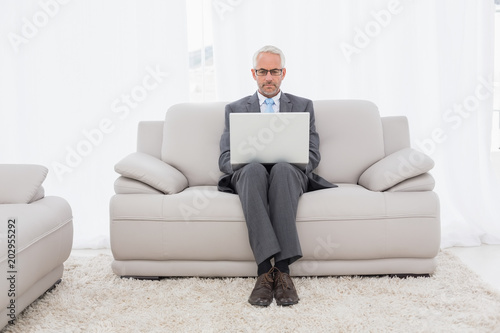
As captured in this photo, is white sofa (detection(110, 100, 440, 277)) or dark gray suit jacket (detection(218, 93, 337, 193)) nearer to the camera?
white sofa (detection(110, 100, 440, 277))

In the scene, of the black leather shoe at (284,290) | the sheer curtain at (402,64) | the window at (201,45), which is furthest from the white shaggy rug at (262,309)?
the window at (201,45)

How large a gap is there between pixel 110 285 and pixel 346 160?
4.99ft

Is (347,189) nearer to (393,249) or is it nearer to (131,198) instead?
(393,249)

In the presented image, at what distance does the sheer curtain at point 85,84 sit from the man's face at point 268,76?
0.95 meters

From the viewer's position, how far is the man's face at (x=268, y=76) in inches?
108

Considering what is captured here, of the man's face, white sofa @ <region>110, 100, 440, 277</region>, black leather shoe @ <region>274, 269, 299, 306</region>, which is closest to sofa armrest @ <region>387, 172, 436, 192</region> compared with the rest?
white sofa @ <region>110, 100, 440, 277</region>

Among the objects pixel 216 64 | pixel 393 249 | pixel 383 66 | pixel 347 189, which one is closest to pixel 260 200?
pixel 347 189

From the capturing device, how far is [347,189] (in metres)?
2.54

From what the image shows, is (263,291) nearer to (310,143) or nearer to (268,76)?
(310,143)

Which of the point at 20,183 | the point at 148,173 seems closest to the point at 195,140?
the point at 148,173

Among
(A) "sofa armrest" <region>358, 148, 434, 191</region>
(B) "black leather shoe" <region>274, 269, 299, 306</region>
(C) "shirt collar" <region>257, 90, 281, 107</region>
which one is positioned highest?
(C) "shirt collar" <region>257, 90, 281, 107</region>

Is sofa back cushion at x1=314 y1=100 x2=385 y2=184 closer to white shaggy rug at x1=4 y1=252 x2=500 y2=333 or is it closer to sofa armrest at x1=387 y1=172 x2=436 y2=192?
sofa armrest at x1=387 y1=172 x2=436 y2=192

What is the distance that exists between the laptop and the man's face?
0.57 m

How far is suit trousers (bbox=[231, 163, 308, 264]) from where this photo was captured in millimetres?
2189
